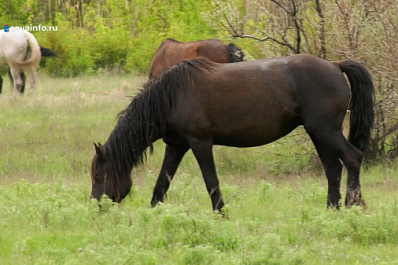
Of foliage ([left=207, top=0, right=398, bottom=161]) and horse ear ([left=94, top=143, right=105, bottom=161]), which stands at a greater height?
foliage ([left=207, top=0, right=398, bottom=161])

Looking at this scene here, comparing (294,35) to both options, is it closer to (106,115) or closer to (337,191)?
(337,191)

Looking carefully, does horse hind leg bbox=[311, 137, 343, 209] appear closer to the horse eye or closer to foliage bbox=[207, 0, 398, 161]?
the horse eye

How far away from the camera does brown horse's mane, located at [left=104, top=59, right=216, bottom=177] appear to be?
8.17m

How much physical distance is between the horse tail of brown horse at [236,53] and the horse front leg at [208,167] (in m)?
4.56

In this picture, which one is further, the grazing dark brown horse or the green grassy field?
the grazing dark brown horse

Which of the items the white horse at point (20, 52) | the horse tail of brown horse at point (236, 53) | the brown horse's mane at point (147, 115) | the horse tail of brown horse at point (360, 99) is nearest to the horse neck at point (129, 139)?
the brown horse's mane at point (147, 115)

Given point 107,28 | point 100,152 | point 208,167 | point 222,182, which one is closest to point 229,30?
point 222,182

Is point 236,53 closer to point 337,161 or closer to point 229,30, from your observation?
point 229,30

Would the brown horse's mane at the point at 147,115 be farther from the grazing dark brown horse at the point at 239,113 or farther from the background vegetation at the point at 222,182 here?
the background vegetation at the point at 222,182

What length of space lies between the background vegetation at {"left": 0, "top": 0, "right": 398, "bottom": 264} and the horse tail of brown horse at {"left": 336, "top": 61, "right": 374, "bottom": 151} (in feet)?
2.52

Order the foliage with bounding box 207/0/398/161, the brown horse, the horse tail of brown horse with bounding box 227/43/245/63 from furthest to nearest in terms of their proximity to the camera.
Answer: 1. the brown horse
2. the horse tail of brown horse with bounding box 227/43/245/63
3. the foliage with bounding box 207/0/398/161

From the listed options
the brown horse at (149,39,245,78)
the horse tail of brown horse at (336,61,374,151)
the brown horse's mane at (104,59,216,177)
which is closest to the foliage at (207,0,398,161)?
the brown horse at (149,39,245,78)

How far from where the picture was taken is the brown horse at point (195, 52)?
1310cm

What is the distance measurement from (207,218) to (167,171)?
182 cm
